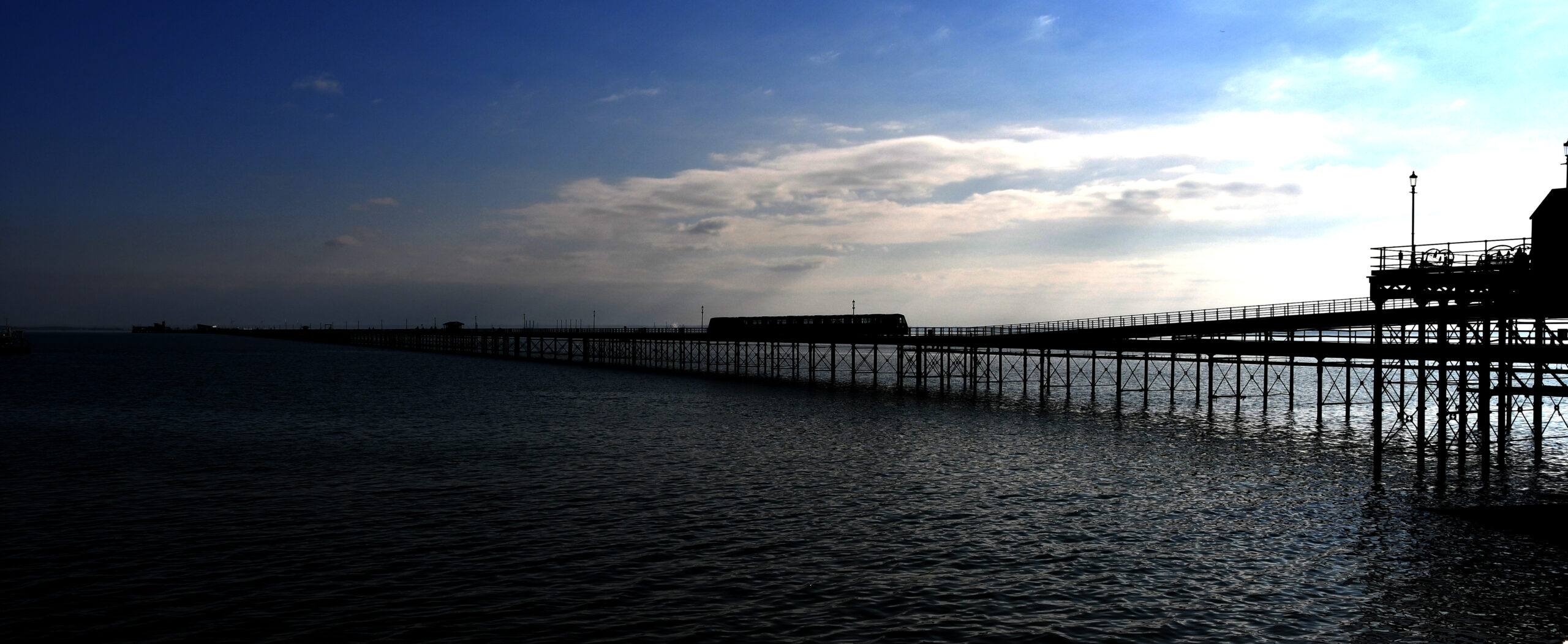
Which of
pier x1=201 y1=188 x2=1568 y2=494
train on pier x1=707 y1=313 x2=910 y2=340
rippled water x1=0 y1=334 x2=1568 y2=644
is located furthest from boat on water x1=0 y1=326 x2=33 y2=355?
pier x1=201 y1=188 x2=1568 y2=494

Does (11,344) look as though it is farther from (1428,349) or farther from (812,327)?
(1428,349)

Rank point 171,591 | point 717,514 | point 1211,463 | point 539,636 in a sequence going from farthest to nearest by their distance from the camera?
point 1211,463 → point 717,514 → point 171,591 → point 539,636

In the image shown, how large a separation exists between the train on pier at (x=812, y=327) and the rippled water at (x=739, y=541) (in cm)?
4649

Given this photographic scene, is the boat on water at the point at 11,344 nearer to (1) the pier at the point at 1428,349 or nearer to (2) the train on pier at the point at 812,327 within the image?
(2) the train on pier at the point at 812,327

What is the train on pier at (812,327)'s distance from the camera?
90250mm

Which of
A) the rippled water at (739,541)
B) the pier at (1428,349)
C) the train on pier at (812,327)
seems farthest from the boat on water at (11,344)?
the pier at (1428,349)

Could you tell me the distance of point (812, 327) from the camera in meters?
97.4

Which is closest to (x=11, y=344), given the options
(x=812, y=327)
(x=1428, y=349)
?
(x=812, y=327)

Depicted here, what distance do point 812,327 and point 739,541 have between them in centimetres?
7627

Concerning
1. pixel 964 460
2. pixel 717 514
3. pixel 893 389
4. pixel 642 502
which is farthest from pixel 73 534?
pixel 893 389

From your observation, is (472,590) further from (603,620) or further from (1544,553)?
(1544,553)

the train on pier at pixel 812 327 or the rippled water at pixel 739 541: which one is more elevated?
the train on pier at pixel 812 327

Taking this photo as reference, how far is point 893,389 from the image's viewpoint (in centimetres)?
7469

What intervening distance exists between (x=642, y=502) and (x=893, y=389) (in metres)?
50.5
